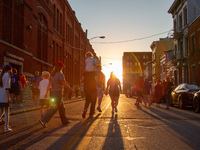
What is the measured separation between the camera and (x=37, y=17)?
20844mm

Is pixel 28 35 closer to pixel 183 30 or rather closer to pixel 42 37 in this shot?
pixel 42 37

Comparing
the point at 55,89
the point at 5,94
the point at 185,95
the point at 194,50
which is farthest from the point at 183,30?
the point at 5,94

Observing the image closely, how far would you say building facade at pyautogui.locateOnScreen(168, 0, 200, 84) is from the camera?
28.8 m

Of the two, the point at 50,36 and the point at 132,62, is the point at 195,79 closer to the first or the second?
the point at 50,36

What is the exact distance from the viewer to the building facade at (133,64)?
121500 millimetres

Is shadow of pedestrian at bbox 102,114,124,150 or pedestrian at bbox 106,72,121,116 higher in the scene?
pedestrian at bbox 106,72,121,116

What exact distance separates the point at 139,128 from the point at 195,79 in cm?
2209

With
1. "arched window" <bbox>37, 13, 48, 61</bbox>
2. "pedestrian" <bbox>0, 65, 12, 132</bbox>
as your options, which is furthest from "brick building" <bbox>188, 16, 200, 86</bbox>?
"pedestrian" <bbox>0, 65, 12, 132</bbox>

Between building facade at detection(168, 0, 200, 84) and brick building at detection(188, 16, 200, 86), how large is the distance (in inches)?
35.5

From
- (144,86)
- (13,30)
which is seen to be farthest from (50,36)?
(144,86)

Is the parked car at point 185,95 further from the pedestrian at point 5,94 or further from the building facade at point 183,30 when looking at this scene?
the building facade at point 183,30

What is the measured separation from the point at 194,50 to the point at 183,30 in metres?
5.00

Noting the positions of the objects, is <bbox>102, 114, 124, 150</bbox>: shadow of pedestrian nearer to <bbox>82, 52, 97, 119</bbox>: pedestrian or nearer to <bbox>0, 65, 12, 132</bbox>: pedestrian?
<bbox>82, 52, 97, 119</bbox>: pedestrian

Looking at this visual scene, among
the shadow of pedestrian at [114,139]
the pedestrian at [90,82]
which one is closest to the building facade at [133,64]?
the pedestrian at [90,82]
